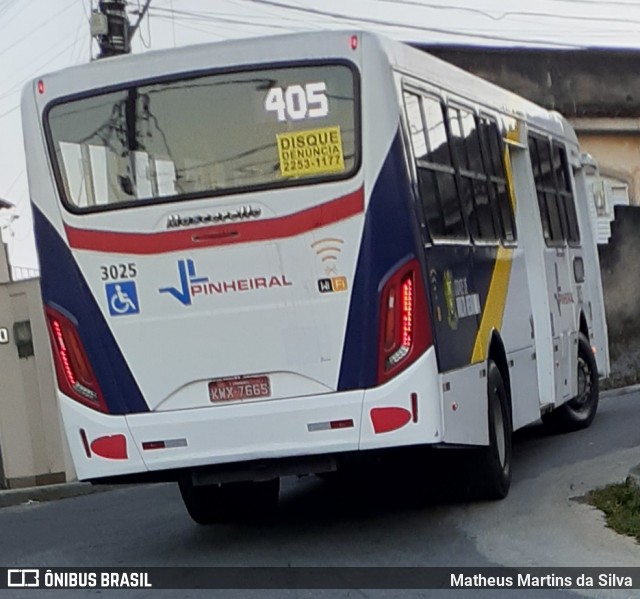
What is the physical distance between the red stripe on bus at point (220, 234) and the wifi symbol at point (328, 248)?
10cm

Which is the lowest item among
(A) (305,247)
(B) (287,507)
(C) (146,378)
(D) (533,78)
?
(B) (287,507)

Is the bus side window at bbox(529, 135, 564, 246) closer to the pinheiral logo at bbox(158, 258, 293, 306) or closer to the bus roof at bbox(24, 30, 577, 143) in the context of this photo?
the bus roof at bbox(24, 30, 577, 143)

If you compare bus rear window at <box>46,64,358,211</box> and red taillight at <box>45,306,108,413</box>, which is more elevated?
bus rear window at <box>46,64,358,211</box>

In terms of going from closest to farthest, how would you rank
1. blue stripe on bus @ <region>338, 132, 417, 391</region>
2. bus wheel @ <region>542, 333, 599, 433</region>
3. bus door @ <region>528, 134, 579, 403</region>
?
blue stripe on bus @ <region>338, 132, 417, 391</region> → bus door @ <region>528, 134, 579, 403</region> → bus wheel @ <region>542, 333, 599, 433</region>

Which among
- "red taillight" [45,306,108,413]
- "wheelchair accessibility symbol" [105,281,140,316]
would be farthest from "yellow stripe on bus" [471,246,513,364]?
"red taillight" [45,306,108,413]

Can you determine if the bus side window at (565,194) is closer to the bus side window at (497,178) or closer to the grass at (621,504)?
the bus side window at (497,178)

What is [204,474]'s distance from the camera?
8.59 m

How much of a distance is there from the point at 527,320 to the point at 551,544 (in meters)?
3.03

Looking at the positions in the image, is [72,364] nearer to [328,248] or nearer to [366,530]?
[328,248]

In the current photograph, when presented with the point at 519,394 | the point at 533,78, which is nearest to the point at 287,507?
the point at 519,394

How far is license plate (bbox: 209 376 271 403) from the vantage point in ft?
27.1

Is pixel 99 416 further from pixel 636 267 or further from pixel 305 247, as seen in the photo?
pixel 636 267

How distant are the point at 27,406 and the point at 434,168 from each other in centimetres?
713

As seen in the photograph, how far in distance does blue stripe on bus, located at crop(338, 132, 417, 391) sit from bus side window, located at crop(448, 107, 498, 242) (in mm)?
1577
